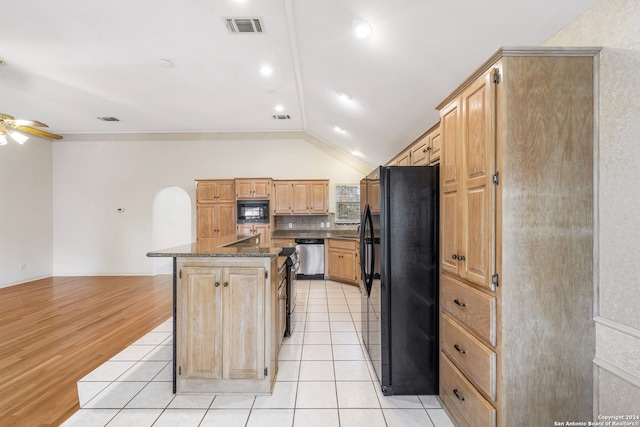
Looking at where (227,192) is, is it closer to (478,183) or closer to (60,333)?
(60,333)

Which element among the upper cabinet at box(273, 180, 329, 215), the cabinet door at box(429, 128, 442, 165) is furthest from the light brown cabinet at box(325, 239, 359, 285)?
the cabinet door at box(429, 128, 442, 165)

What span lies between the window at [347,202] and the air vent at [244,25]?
149 inches

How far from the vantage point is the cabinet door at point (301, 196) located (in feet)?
19.4

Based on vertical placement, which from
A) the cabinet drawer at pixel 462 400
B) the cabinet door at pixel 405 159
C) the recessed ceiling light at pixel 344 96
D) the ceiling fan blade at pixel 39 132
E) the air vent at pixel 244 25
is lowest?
the cabinet drawer at pixel 462 400

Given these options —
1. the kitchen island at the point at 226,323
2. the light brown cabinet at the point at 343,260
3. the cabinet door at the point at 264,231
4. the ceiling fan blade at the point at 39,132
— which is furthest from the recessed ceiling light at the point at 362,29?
the ceiling fan blade at the point at 39,132

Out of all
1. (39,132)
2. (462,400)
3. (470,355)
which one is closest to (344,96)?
(470,355)

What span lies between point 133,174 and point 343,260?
5068 millimetres

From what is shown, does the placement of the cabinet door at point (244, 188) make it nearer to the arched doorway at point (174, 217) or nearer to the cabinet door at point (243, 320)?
the arched doorway at point (174, 217)

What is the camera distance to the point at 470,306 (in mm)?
1560

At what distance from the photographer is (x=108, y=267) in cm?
618

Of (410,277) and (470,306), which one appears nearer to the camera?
(470,306)

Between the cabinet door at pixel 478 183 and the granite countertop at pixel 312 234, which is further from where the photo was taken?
the granite countertop at pixel 312 234

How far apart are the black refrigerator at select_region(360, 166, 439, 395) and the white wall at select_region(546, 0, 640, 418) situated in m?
0.87

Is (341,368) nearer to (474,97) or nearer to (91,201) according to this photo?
(474,97)
